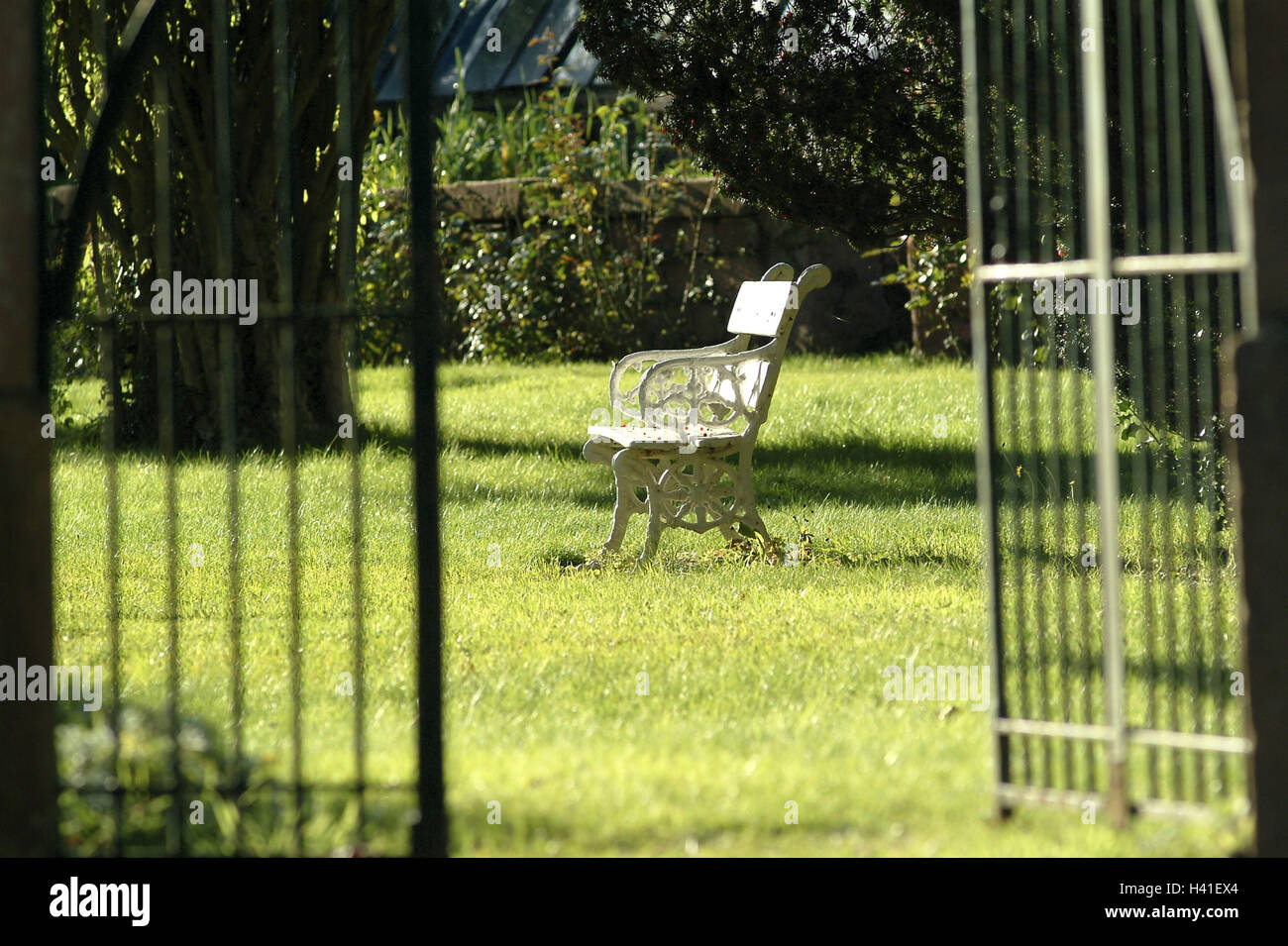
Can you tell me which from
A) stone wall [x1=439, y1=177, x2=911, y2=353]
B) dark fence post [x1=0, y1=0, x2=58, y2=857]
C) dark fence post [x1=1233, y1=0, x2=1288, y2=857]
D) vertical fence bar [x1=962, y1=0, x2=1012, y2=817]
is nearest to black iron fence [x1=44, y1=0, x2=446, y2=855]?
dark fence post [x1=0, y1=0, x2=58, y2=857]

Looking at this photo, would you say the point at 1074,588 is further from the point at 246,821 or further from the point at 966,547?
the point at 246,821

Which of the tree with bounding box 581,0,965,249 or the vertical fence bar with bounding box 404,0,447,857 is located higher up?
the tree with bounding box 581,0,965,249

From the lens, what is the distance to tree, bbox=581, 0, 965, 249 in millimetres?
6078

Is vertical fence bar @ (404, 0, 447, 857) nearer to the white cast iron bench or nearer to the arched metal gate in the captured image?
the arched metal gate

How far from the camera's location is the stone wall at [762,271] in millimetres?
12680

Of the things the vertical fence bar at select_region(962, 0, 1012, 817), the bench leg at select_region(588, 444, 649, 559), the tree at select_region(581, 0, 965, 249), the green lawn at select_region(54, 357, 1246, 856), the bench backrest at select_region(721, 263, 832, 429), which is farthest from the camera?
the bench backrest at select_region(721, 263, 832, 429)

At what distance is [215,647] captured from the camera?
17.4 feet

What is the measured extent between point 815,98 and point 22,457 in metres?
4.09

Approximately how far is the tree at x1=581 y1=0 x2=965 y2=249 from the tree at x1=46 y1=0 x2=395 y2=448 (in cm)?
269

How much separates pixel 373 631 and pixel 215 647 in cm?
58

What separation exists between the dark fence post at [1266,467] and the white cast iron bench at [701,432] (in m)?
3.72

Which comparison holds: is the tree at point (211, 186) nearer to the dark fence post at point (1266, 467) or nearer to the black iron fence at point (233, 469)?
the black iron fence at point (233, 469)

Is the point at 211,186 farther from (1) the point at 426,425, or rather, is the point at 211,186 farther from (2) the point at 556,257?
(1) the point at 426,425
